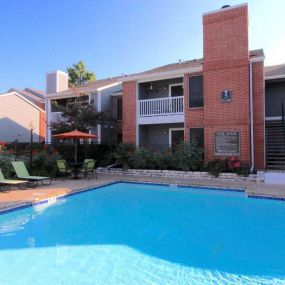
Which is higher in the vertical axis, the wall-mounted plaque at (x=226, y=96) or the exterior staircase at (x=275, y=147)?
the wall-mounted plaque at (x=226, y=96)

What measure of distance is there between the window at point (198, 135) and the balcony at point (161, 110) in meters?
1.08

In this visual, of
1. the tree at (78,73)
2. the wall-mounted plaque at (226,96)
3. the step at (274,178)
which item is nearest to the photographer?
the step at (274,178)

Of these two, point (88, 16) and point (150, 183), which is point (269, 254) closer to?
point (150, 183)

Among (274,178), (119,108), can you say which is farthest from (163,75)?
(274,178)

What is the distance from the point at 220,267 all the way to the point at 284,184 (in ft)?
28.5

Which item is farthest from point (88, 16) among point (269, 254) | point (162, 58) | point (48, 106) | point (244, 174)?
point (269, 254)

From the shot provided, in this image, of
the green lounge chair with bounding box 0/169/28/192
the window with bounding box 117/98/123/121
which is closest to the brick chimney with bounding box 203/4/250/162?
the window with bounding box 117/98/123/121

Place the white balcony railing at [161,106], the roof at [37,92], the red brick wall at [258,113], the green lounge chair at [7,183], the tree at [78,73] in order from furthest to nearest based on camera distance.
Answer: the tree at [78,73] → the roof at [37,92] → the white balcony railing at [161,106] → the red brick wall at [258,113] → the green lounge chair at [7,183]

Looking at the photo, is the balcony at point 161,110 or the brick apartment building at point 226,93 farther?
the balcony at point 161,110

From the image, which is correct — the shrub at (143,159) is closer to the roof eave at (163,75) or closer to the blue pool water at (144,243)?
the roof eave at (163,75)

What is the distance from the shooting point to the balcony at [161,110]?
54.6 ft

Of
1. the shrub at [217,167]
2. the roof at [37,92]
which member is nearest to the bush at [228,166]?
the shrub at [217,167]

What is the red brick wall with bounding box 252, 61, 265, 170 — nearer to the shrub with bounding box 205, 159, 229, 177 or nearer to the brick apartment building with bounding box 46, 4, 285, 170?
the brick apartment building with bounding box 46, 4, 285, 170

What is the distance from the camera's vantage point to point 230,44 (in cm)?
1434
